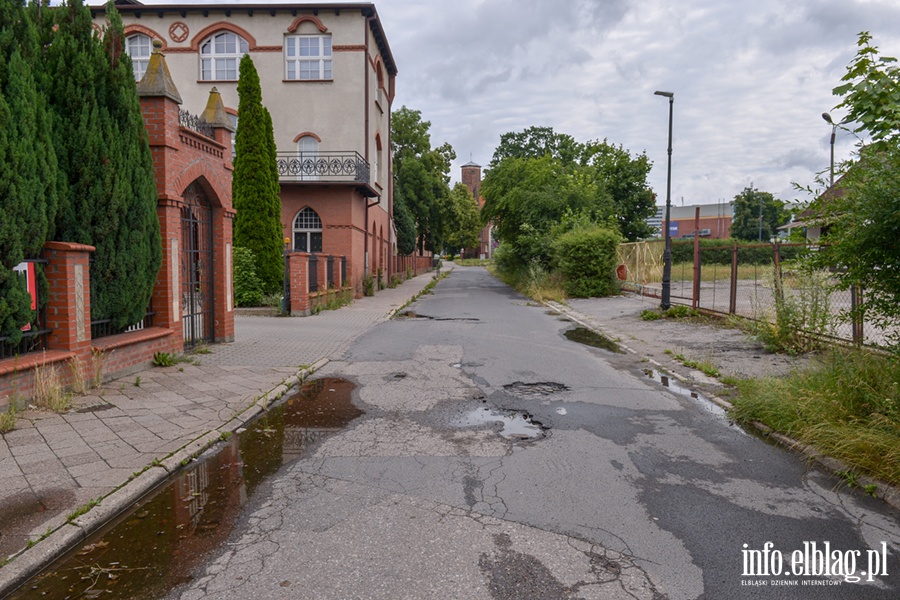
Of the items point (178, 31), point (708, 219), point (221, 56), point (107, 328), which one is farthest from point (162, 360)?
point (708, 219)

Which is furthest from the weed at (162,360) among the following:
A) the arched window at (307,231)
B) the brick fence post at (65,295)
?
the arched window at (307,231)

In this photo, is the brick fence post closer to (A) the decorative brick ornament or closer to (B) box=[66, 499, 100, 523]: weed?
(B) box=[66, 499, 100, 523]: weed

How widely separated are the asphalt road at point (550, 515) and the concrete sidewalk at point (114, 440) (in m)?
1.00

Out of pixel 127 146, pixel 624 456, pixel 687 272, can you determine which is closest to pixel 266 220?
pixel 127 146

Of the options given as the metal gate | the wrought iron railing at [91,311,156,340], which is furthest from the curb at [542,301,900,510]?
the metal gate

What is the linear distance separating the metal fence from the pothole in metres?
3.18

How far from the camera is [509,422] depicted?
6.73 m

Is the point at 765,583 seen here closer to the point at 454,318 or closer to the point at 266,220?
the point at 454,318

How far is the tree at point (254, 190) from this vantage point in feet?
64.5

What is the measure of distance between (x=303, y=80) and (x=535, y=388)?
69.8 ft

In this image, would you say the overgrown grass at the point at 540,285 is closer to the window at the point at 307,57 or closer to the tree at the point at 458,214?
the window at the point at 307,57

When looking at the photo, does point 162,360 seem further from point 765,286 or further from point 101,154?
point 765,286

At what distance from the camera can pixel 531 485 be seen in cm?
480

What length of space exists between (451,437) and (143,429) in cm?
297
